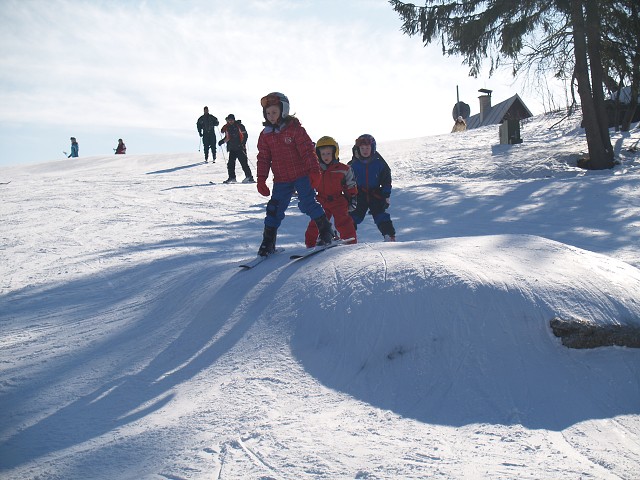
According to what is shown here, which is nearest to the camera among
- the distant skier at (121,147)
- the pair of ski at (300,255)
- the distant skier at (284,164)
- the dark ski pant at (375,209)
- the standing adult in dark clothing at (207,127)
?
the pair of ski at (300,255)

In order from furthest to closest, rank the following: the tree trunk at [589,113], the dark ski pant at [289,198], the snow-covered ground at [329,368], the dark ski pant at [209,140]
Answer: the dark ski pant at [209,140], the tree trunk at [589,113], the dark ski pant at [289,198], the snow-covered ground at [329,368]

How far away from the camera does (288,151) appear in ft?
19.0

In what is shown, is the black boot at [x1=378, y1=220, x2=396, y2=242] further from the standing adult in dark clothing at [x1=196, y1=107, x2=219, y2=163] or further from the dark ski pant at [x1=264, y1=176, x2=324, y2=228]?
the standing adult in dark clothing at [x1=196, y1=107, x2=219, y2=163]

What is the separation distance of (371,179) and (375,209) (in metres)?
0.37

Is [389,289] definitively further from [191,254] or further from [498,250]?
[191,254]

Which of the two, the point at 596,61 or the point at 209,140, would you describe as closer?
the point at 596,61

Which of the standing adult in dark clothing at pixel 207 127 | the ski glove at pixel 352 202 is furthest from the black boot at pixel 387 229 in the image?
the standing adult in dark clothing at pixel 207 127

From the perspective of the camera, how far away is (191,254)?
7.67m

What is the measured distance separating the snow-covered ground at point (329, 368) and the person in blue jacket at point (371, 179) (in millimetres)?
1662

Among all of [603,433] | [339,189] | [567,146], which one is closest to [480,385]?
[603,433]

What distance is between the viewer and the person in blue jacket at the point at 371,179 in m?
7.21

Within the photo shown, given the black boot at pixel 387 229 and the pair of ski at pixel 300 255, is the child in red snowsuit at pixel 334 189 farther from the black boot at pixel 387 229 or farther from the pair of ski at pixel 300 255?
the black boot at pixel 387 229

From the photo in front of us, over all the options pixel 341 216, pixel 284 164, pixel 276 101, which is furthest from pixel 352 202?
pixel 276 101

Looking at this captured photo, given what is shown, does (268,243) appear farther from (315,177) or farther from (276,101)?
(276,101)
